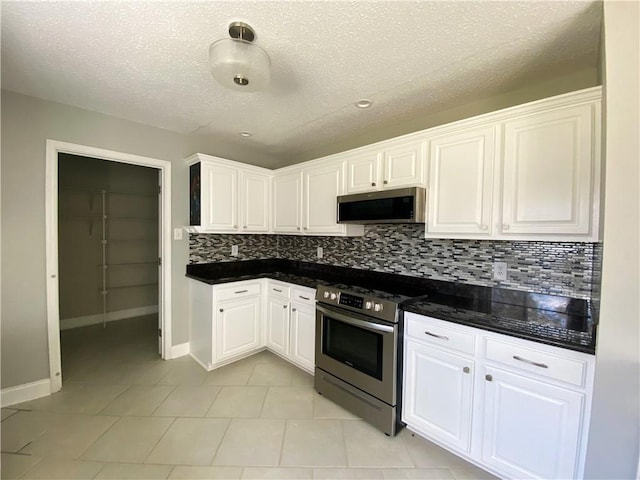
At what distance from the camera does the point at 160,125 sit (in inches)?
108

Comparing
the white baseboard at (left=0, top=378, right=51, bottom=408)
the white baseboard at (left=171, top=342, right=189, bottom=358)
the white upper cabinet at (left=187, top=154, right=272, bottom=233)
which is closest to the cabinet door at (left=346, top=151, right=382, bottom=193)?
the white upper cabinet at (left=187, top=154, right=272, bottom=233)

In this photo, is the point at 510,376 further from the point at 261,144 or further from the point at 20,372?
the point at 20,372

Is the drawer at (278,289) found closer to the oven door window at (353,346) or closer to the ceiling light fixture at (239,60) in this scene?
the oven door window at (353,346)

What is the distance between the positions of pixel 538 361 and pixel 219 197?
9.47ft

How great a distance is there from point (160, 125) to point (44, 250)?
151cm

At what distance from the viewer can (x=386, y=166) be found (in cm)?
225

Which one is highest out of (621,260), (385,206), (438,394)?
(385,206)

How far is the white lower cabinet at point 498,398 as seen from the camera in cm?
126

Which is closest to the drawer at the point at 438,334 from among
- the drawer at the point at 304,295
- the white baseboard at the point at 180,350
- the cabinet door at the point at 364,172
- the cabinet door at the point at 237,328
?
the drawer at the point at 304,295

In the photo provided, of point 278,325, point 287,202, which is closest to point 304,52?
point 287,202

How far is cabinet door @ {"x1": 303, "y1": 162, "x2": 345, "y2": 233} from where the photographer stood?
2.66 m

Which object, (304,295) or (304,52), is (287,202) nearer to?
(304,295)

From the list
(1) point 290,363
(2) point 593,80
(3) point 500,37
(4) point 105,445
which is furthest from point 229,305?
(2) point 593,80

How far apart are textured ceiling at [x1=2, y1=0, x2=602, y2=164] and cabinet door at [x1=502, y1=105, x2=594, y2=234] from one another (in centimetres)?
43
